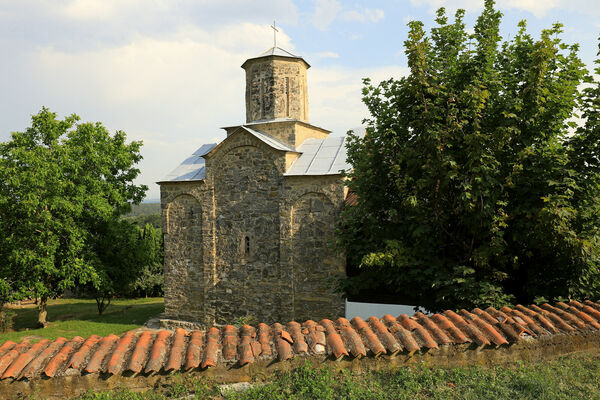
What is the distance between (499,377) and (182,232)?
1101 centimetres

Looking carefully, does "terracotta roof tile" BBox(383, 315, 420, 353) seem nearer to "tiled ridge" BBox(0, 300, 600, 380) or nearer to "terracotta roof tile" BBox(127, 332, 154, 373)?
"tiled ridge" BBox(0, 300, 600, 380)

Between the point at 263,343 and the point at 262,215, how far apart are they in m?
8.19

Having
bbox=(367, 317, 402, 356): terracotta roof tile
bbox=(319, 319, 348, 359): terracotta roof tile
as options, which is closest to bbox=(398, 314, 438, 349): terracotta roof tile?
bbox=(367, 317, 402, 356): terracotta roof tile

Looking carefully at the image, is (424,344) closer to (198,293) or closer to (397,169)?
(397,169)

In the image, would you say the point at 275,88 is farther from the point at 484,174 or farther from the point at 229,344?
the point at 229,344

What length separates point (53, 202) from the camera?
13.2 m

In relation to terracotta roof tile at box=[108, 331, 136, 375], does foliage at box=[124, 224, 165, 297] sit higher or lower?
lower

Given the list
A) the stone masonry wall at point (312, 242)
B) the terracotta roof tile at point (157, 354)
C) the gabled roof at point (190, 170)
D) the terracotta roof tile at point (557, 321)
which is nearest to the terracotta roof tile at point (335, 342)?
the terracotta roof tile at point (157, 354)

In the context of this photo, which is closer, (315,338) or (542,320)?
(315,338)

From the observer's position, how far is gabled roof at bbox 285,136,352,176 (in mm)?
11133

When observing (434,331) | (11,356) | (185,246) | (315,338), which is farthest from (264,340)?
(185,246)

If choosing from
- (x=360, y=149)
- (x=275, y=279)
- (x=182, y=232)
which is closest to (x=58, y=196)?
(x=182, y=232)

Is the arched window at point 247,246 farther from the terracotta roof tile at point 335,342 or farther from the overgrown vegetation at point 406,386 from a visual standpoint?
the overgrown vegetation at point 406,386

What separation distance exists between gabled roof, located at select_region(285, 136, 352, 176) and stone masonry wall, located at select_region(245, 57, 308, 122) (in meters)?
1.55
